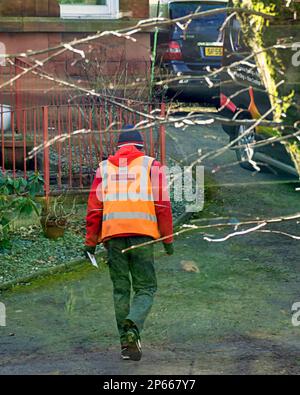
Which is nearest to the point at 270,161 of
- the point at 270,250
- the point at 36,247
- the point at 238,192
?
the point at 238,192

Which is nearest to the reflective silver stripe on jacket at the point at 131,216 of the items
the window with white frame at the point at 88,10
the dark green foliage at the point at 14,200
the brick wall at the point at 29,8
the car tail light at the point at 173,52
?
the dark green foliage at the point at 14,200

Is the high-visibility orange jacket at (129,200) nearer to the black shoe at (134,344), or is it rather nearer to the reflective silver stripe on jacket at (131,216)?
the reflective silver stripe on jacket at (131,216)

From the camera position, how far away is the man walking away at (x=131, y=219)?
7.47 meters

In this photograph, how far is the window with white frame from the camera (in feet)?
50.5

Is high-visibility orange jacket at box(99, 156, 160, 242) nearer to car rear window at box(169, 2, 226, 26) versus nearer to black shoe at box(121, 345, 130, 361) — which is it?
→ black shoe at box(121, 345, 130, 361)

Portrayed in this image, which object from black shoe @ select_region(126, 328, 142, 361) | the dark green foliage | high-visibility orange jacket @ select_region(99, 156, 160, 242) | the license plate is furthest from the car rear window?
black shoe @ select_region(126, 328, 142, 361)

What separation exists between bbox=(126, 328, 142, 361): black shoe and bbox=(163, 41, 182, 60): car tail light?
1056cm

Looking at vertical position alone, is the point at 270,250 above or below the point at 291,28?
below

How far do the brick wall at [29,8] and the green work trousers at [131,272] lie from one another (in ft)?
26.6

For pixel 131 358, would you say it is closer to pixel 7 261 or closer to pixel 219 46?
pixel 7 261

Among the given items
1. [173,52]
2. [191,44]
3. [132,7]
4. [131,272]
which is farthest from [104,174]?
[191,44]

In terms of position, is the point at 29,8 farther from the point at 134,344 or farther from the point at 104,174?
the point at 134,344

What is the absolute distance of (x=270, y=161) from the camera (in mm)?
12477
